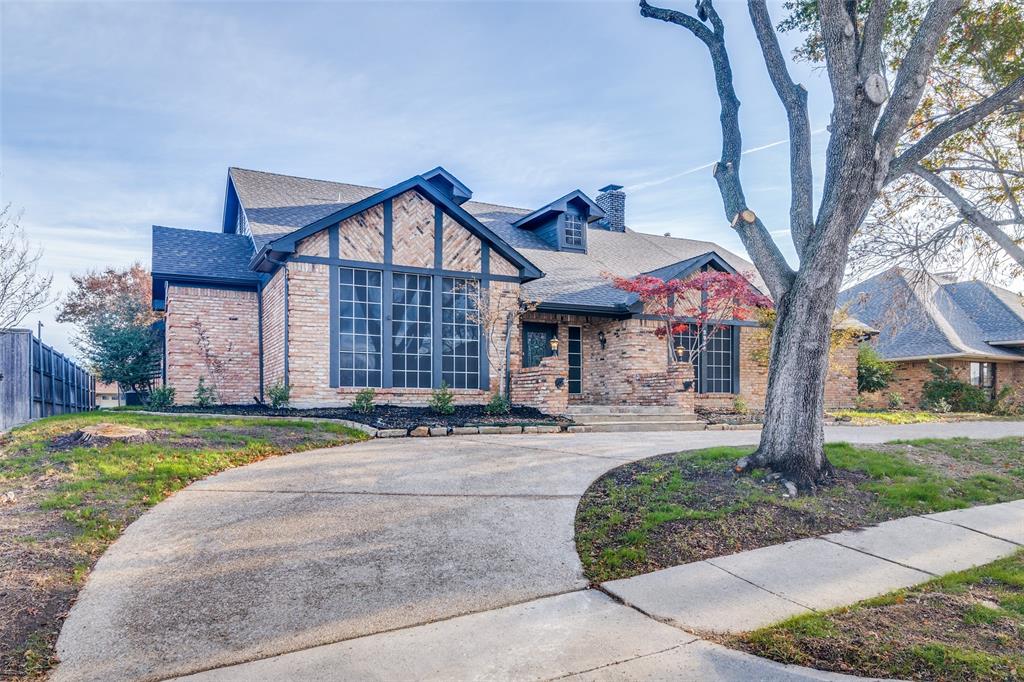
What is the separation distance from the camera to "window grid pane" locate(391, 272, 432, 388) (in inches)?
530

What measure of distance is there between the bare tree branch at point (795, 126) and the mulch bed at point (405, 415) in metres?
6.08

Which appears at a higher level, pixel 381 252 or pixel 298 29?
pixel 298 29

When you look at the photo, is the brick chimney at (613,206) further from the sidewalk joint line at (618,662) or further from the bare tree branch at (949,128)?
the sidewalk joint line at (618,662)

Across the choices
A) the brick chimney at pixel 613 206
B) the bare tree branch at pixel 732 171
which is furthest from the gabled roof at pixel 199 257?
the brick chimney at pixel 613 206

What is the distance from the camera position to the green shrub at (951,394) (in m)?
19.7

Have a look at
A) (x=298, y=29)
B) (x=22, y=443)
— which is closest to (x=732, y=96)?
(x=298, y=29)

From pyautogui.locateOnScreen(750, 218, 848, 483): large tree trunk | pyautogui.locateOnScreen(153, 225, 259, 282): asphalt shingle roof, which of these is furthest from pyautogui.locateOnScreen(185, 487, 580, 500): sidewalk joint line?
pyautogui.locateOnScreen(153, 225, 259, 282): asphalt shingle roof

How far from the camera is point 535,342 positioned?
1661 centimetres

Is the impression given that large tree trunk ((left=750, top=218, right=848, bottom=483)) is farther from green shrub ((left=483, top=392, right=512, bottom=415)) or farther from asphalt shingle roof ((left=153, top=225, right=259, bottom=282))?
asphalt shingle roof ((left=153, top=225, right=259, bottom=282))

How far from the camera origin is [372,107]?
11.5 meters

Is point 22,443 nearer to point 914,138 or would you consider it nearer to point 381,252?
point 381,252

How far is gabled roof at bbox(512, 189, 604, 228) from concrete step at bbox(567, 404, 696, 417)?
656 centimetres

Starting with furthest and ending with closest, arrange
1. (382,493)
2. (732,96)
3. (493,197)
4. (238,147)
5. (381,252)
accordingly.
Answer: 1. (493,197)
2. (238,147)
3. (381,252)
4. (732,96)
5. (382,493)

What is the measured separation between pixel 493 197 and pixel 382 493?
1604cm
